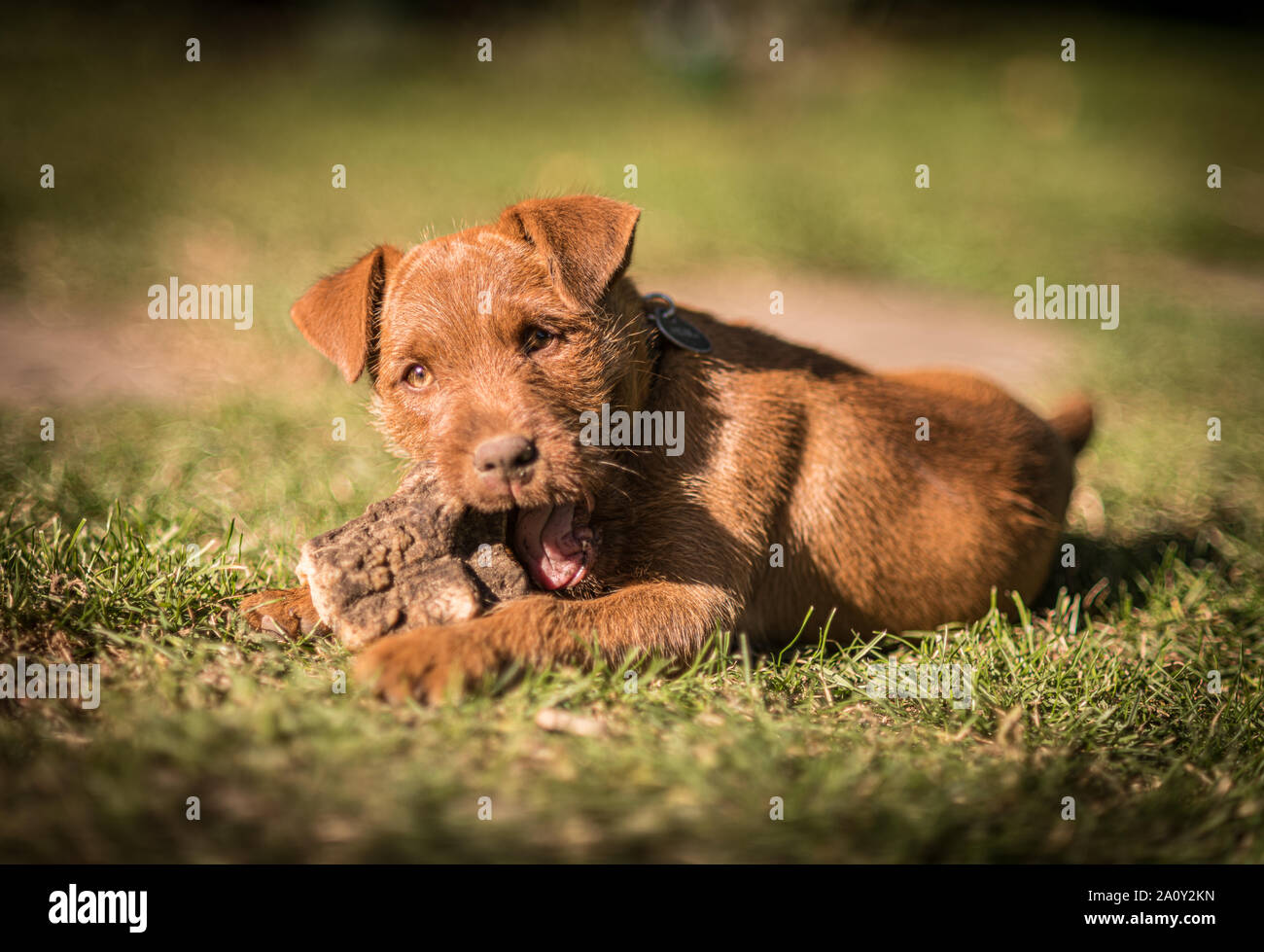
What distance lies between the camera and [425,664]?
3188 mm

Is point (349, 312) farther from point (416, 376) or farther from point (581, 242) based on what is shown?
point (581, 242)

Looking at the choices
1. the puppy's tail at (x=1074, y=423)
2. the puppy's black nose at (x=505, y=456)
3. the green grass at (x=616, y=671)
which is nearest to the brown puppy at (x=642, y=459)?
the puppy's black nose at (x=505, y=456)

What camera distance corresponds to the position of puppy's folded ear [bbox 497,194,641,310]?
3.76 m

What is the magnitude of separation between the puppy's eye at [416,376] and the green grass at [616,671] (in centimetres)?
106

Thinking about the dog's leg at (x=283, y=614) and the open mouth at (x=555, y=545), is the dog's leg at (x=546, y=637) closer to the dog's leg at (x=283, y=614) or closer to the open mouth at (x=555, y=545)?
the open mouth at (x=555, y=545)

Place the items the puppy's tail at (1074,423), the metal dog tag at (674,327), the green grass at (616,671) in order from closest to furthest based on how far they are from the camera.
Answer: the green grass at (616,671) < the metal dog tag at (674,327) < the puppy's tail at (1074,423)

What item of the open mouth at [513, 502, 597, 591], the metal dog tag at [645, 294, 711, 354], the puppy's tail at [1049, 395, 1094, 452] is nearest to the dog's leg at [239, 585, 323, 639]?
the open mouth at [513, 502, 597, 591]

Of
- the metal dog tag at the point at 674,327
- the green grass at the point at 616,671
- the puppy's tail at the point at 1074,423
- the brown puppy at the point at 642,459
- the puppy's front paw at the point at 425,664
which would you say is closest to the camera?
the green grass at the point at 616,671

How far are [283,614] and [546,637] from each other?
1.12 metres

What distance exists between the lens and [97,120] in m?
16.7

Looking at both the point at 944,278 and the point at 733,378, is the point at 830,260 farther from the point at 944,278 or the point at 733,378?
the point at 733,378

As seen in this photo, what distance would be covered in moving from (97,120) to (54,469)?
13873 millimetres

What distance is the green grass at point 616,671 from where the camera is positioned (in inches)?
108

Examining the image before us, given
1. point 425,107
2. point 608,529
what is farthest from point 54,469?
point 425,107
